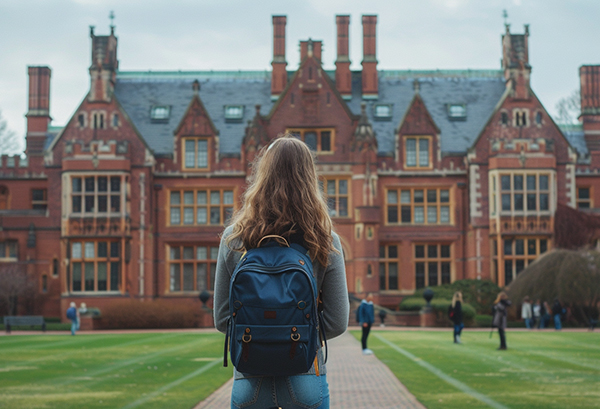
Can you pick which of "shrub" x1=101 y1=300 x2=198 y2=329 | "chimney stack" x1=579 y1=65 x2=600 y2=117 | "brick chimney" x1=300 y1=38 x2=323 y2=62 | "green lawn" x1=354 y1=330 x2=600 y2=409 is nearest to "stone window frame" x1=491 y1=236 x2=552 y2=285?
"chimney stack" x1=579 y1=65 x2=600 y2=117

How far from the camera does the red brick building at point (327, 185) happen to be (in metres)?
38.4

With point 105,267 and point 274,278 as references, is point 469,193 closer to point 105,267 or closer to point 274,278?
point 105,267

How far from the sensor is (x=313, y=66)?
1590 inches

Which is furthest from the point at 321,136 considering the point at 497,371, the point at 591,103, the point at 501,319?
the point at 497,371

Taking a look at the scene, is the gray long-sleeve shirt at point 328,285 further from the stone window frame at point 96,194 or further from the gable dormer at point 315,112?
the gable dormer at point 315,112

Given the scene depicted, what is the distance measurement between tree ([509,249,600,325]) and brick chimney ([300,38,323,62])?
15.1 metres

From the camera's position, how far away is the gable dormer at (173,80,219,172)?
40.2 meters

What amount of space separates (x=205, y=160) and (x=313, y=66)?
23.2 ft

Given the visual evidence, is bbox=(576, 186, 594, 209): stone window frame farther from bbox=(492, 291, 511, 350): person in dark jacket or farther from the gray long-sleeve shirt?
the gray long-sleeve shirt

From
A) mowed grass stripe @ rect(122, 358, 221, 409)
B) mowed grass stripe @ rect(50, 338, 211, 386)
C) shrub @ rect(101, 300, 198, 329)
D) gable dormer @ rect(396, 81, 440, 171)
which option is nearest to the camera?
mowed grass stripe @ rect(122, 358, 221, 409)

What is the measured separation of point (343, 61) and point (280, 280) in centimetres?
4061

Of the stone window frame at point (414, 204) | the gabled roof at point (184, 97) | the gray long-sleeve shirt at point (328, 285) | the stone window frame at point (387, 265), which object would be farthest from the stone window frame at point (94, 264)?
the gray long-sleeve shirt at point (328, 285)

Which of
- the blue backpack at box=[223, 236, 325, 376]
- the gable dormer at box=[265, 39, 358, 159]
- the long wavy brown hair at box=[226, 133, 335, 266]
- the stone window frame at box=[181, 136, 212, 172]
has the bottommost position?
the blue backpack at box=[223, 236, 325, 376]

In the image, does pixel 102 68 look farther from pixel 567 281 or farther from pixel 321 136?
pixel 567 281
